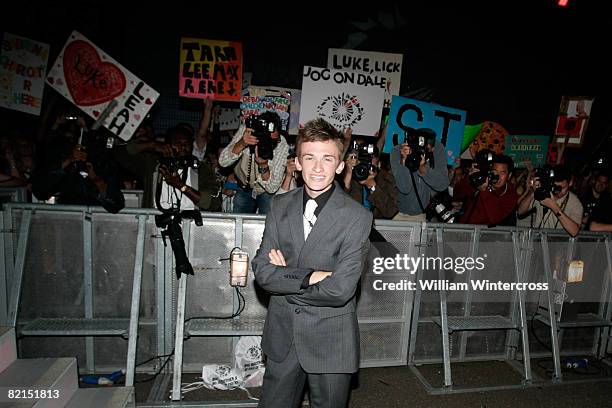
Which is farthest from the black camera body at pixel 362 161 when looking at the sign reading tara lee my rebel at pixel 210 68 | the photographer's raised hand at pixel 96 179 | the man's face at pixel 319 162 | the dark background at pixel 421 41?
the dark background at pixel 421 41

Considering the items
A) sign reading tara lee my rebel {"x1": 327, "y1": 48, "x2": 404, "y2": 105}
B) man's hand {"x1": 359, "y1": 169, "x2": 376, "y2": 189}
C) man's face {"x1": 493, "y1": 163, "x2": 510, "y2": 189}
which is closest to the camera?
man's hand {"x1": 359, "y1": 169, "x2": 376, "y2": 189}

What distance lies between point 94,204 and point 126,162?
1.27 meters

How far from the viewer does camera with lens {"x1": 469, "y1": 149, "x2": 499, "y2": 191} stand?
449 cm

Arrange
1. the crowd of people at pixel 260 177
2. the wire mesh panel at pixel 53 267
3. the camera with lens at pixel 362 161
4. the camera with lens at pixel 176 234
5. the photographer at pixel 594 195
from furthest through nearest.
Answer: the photographer at pixel 594 195, the camera with lens at pixel 362 161, the crowd of people at pixel 260 177, the wire mesh panel at pixel 53 267, the camera with lens at pixel 176 234

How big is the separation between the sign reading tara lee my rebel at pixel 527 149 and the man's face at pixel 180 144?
6.75 m

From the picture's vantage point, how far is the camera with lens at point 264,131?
13.0 feet

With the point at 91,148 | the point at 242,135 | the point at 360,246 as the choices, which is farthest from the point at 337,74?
the point at 360,246

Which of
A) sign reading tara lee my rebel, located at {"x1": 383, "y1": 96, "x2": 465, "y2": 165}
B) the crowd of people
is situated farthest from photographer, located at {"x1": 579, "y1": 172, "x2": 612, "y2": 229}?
sign reading tara lee my rebel, located at {"x1": 383, "y1": 96, "x2": 465, "y2": 165}

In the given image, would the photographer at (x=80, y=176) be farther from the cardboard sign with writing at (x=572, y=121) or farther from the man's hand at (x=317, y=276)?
the cardboard sign with writing at (x=572, y=121)

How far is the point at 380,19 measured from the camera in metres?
9.85

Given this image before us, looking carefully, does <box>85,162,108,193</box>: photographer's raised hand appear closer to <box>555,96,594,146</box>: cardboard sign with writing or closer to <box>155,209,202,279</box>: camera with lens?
<box>155,209,202,279</box>: camera with lens

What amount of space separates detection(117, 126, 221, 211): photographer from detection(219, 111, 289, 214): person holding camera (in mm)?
362

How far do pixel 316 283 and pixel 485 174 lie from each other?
316cm

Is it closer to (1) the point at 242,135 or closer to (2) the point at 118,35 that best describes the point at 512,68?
(1) the point at 242,135
